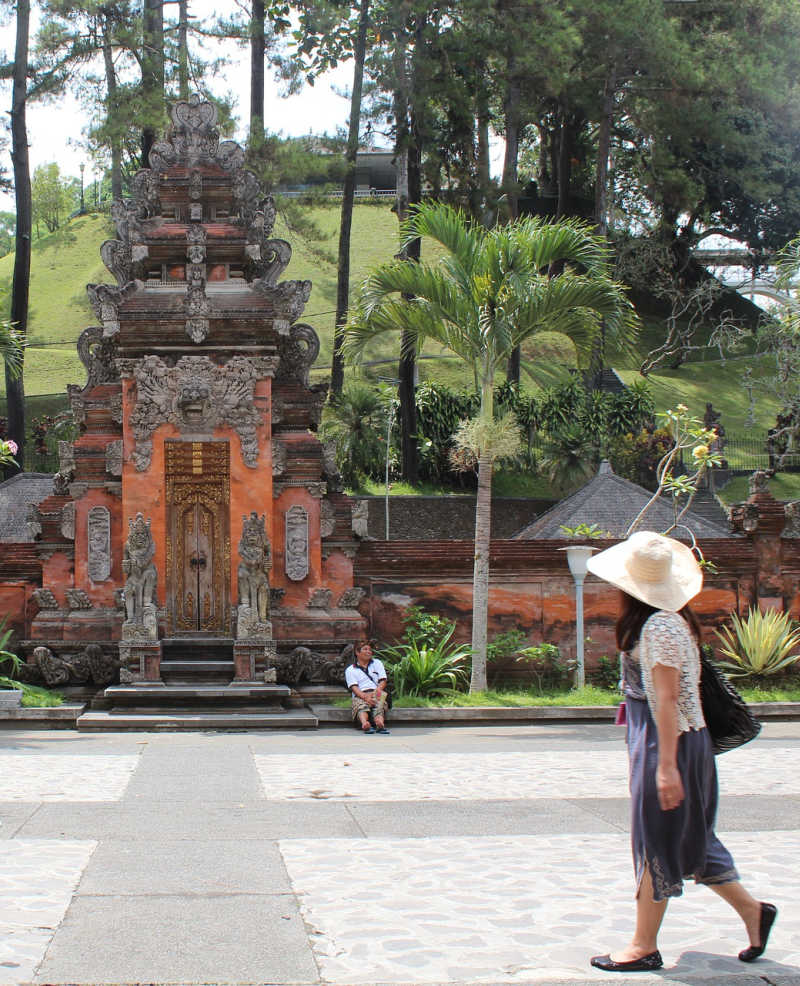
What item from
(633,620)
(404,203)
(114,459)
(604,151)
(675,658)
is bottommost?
(114,459)

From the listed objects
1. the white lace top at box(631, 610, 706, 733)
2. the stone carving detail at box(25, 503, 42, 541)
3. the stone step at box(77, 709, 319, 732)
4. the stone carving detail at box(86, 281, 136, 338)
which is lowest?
the stone step at box(77, 709, 319, 732)

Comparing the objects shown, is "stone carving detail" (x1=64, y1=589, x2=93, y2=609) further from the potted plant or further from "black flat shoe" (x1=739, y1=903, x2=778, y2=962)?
"black flat shoe" (x1=739, y1=903, x2=778, y2=962)

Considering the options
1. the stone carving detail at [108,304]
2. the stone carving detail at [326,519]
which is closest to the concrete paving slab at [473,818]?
the stone carving detail at [326,519]

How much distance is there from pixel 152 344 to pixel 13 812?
34.7 feet

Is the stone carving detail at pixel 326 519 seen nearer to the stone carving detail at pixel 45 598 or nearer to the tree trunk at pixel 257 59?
the stone carving detail at pixel 45 598

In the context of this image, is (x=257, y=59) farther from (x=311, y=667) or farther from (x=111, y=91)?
(x=311, y=667)

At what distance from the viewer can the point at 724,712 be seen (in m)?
5.30

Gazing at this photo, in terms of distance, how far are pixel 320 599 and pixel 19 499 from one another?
8.15 meters

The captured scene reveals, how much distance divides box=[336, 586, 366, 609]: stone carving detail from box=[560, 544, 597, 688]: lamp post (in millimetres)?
3017

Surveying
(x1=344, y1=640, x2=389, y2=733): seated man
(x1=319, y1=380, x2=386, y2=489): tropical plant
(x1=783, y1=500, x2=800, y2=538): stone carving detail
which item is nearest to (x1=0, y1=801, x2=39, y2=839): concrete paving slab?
(x1=344, y1=640, x2=389, y2=733): seated man

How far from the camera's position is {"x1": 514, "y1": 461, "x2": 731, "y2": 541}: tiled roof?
2106 centimetres

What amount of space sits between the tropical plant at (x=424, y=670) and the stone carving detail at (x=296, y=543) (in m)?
1.68

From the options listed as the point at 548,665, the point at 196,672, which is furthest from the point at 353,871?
the point at 548,665

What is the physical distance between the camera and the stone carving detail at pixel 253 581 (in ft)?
56.1
